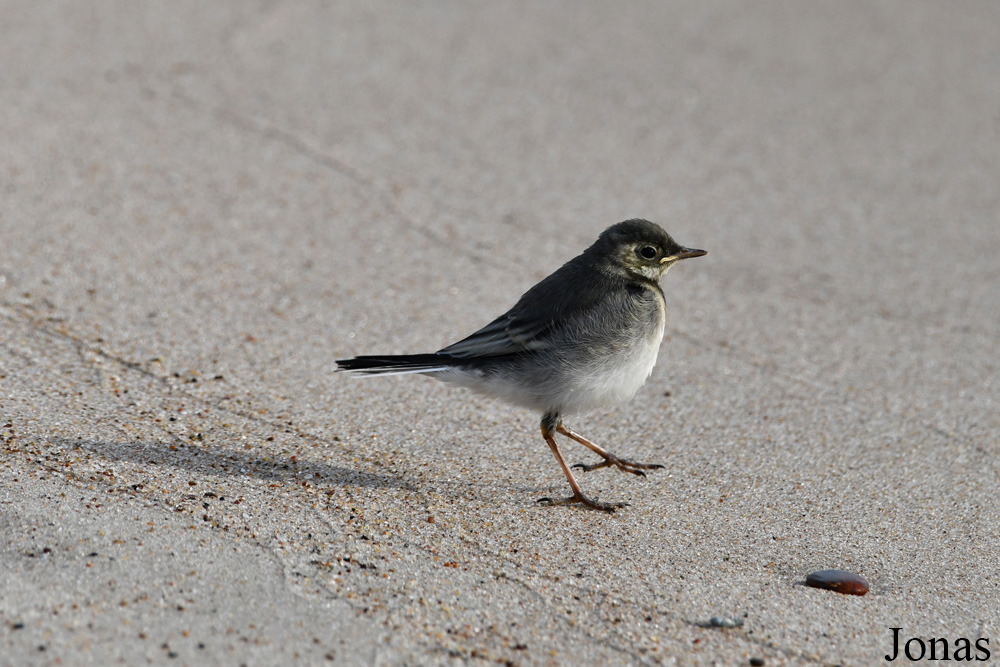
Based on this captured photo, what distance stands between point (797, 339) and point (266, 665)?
3977 millimetres

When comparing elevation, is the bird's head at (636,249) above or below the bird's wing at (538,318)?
above

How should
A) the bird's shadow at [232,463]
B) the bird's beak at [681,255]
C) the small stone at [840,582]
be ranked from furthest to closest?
the bird's beak at [681,255] → the bird's shadow at [232,463] → the small stone at [840,582]

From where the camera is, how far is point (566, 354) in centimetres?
453

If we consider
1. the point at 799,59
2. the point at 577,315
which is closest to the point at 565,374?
the point at 577,315

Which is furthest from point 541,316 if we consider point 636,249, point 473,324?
point 473,324

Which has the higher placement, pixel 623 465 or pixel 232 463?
pixel 623 465

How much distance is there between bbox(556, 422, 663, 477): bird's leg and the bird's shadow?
0.84 meters

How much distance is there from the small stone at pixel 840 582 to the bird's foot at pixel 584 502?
893 millimetres

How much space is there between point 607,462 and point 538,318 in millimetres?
755

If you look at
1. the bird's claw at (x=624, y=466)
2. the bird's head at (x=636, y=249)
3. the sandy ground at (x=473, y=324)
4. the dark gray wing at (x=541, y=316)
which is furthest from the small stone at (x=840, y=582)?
the bird's head at (x=636, y=249)

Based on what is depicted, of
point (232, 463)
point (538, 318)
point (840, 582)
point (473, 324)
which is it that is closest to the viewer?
point (840, 582)

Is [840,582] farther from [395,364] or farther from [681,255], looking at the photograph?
[395,364]

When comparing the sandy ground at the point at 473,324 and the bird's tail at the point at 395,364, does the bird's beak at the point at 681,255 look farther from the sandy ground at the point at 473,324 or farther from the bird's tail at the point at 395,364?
the bird's tail at the point at 395,364

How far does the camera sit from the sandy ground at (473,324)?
3.52 metres
